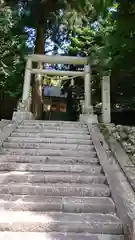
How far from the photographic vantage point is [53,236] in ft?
8.27

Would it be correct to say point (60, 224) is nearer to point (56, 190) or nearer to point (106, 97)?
point (56, 190)

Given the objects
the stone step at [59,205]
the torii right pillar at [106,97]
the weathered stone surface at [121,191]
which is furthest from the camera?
the torii right pillar at [106,97]

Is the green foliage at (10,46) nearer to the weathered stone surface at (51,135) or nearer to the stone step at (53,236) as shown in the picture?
the weathered stone surface at (51,135)

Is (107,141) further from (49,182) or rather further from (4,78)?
(4,78)

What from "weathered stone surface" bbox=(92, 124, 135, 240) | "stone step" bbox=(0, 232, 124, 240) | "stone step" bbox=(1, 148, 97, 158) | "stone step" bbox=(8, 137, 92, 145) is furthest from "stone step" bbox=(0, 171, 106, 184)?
"stone step" bbox=(8, 137, 92, 145)

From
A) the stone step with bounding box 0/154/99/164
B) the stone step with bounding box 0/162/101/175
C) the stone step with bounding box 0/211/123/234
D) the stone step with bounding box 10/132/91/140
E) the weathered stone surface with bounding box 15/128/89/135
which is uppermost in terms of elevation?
the weathered stone surface with bounding box 15/128/89/135

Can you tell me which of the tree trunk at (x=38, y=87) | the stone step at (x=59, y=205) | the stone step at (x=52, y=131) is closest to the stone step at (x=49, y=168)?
the stone step at (x=59, y=205)

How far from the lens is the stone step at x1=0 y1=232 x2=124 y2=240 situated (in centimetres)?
249

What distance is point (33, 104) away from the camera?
12336mm

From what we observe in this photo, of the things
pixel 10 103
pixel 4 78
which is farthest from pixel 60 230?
pixel 10 103

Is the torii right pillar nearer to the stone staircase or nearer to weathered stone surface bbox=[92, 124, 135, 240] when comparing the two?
the stone staircase

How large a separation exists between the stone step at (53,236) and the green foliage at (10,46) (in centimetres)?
594

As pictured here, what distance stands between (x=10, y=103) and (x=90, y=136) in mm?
8797

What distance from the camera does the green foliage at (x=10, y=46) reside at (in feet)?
24.8
